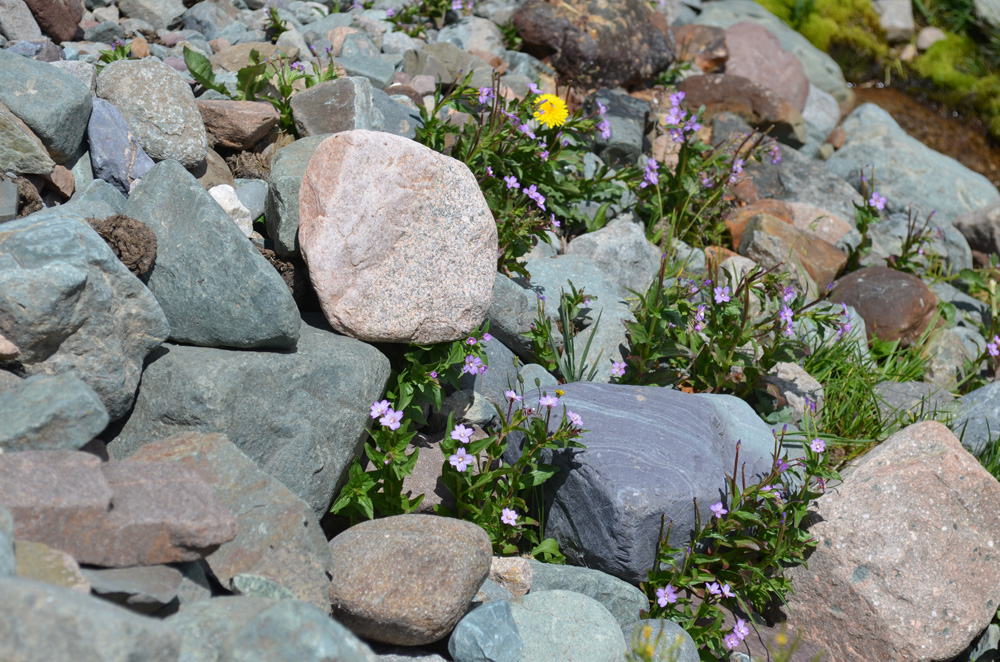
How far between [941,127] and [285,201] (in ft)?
29.4

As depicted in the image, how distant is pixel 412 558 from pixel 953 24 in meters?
11.3

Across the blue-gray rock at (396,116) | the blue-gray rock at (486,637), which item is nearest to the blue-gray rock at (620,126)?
the blue-gray rock at (396,116)

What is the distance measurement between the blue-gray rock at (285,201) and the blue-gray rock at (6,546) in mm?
1670

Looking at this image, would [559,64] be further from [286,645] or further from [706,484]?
[286,645]

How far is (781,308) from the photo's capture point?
3957mm

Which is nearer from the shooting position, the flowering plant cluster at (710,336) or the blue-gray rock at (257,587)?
the blue-gray rock at (257,587)

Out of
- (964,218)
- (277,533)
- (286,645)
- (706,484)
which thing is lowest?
(964,218)

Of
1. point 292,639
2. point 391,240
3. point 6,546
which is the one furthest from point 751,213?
point 6,546

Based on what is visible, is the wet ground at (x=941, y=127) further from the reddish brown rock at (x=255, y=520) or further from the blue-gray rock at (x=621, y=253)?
the reddish brown rock at (x=255, y=520)

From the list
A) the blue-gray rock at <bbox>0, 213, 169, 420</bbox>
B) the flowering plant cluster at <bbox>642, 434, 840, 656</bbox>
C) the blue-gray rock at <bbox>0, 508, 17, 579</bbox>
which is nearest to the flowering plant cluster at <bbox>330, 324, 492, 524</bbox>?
the blue-gray rock at <bbox>0, 213, 169, 420</bbox>

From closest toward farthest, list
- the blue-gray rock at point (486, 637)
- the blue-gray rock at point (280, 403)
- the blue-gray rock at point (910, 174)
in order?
1. the blue-gray rock at point (486, 637)
2. the blue-gray rock at point (280, 403)
3. the blue-gray rock at point (910, 174)

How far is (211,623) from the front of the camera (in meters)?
1.97

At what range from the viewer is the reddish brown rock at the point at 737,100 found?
22.1 ft

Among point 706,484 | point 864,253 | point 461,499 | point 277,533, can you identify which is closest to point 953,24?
point 864,253
